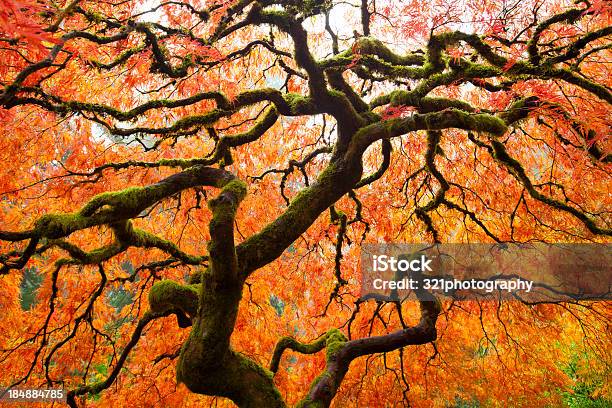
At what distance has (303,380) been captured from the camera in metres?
5.30

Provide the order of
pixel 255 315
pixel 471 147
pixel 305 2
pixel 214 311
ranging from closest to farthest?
pixel 214 311 < pixel 305 2 < pixel 471 147 < pixel 255 315

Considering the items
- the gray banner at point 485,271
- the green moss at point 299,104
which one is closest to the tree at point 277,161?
the green moss at point 299,104

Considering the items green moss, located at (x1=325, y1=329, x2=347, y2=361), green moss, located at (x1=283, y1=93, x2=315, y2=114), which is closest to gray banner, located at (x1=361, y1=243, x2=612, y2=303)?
green moss, located at (x1=325, y1=329, x2=347, y2=361)

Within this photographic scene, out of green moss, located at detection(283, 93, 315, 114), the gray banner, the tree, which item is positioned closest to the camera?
the tree

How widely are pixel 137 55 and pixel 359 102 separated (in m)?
1.63

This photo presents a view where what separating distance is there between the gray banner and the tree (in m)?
0.18

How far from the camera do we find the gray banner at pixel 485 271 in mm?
3893

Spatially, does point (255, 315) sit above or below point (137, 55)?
below

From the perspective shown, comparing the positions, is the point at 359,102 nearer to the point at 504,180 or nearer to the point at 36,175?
the point at 504,180

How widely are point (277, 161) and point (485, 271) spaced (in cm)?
280

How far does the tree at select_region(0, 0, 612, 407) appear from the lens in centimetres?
254

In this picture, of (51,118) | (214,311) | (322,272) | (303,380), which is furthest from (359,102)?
(303,380)

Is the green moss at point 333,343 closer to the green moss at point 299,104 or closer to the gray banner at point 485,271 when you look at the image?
the gray banner at point 485,271

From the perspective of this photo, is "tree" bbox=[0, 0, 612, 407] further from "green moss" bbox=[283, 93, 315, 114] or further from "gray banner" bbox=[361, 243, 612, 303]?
"gray banner" bbox=[361, 243, 612, 303]
